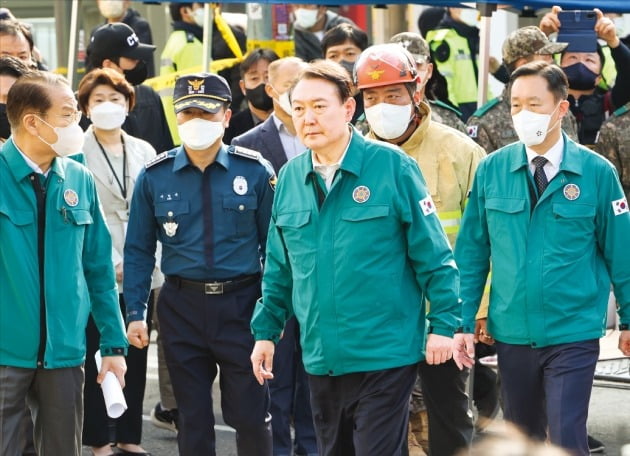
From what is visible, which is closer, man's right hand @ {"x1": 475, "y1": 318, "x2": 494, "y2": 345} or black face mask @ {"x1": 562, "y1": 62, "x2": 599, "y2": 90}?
man's right hand @ {"x1": 475, "y1": 318, "x2": 494, "y2": 345}

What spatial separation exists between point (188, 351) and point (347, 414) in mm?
1460

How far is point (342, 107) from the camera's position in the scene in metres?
5.90

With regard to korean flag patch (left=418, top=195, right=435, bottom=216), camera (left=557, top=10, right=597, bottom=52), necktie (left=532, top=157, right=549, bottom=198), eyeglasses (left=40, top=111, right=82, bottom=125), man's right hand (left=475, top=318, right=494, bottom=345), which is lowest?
man's right hand (left=475, top=318, right=494, bottom=345)

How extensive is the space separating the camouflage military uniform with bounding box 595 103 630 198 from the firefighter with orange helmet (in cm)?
185

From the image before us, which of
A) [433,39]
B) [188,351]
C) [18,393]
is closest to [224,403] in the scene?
[188,351]

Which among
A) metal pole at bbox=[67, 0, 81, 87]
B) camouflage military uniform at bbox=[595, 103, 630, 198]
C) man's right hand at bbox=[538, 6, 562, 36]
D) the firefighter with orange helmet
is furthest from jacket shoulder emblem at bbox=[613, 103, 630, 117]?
metal pole at bbox=[67, 0, 81, 87]

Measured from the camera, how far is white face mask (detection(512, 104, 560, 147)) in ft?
21.6

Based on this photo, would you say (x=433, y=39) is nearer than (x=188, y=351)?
No

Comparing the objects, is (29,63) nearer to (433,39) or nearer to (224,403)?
(224,403)

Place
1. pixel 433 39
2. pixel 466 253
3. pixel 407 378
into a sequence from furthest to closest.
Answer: pixel 433 39 → pixel 466 253 → pixel 407 378

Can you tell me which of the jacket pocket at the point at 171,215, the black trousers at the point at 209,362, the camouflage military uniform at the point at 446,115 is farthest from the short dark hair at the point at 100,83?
the camouflage military uniform at the point at 446,115

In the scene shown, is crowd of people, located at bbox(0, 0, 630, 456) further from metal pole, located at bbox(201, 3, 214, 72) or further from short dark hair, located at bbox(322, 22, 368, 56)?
metal pole, located at bbox(201, 3, 214, 72)

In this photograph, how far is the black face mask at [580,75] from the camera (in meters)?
9.43

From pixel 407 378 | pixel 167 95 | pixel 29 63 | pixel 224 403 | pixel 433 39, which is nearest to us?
pixel 407 378
